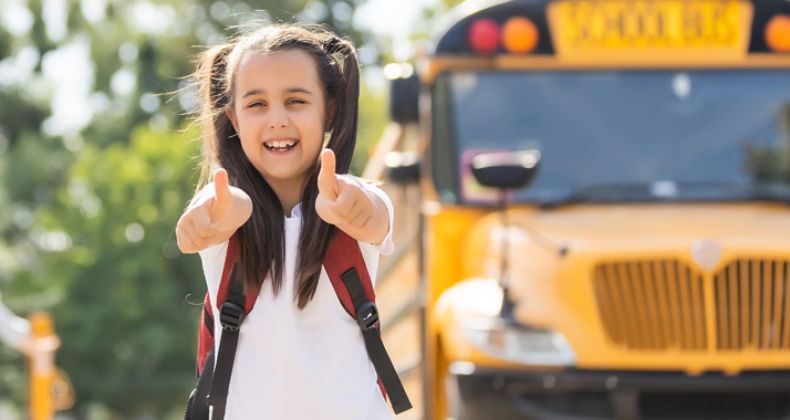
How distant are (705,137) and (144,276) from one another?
72.1 feet

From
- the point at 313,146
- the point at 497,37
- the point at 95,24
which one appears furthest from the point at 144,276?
the point at 313,146

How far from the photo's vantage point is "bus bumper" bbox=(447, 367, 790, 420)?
360 cm

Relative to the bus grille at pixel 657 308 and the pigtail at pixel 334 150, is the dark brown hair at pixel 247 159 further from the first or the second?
the bus grille at pixel 657 308

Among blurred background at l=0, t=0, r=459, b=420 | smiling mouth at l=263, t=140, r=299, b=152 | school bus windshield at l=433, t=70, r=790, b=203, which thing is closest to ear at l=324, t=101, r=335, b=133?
smiling mouth at l=263, t=140, r=299, b=152

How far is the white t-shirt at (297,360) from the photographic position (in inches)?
66.6

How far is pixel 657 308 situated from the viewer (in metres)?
3.63

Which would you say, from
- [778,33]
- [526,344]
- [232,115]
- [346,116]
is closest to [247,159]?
[232,115]

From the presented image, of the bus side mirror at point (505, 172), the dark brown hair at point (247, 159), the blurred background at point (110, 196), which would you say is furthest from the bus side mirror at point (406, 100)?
the blurred background at point (110, 196)

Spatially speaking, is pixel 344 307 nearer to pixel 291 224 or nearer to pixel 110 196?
pixel 291 224

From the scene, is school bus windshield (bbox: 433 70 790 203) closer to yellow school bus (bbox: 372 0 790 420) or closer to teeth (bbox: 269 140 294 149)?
yellow school bus (bbox: 372 0 790 420)

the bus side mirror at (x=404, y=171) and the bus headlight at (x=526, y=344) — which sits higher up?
the bus side mirror at (x=404, y=171)

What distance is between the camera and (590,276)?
371 cm

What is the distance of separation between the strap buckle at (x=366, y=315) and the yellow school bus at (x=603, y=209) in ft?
6.59

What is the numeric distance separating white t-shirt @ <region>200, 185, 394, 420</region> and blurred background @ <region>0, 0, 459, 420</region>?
21.2 meters
